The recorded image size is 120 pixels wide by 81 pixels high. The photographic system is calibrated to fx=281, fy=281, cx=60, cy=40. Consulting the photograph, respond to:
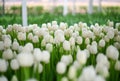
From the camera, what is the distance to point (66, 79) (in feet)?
4.00

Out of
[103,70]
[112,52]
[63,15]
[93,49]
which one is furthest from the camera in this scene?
[63,15]

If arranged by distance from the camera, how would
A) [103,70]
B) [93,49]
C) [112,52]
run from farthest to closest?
[93,49] < [112,52] < [103,70]

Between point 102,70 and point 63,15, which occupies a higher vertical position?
point 102,70

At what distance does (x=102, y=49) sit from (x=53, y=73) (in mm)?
540

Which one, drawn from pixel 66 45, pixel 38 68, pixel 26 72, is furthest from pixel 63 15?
pixel 26 72

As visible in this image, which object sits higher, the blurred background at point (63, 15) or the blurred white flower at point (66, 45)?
the blurred white flower at point (66, 45)

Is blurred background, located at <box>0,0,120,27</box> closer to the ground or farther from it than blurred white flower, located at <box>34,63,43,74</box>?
closer to the ground

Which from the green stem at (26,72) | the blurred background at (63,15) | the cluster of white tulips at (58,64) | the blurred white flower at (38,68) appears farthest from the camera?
the blurred background at (63,15)

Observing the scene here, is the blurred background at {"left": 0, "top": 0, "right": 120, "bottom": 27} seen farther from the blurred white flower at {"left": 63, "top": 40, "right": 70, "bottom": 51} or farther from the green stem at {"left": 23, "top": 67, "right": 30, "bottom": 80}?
the green stem at {"left": 23, "top": 67, "right": 30, "bottom": 80}

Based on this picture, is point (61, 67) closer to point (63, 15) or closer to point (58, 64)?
point (58, 64)

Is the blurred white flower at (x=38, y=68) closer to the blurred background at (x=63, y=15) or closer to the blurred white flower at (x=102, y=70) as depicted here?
the blurred white flower at (x=102, y=70)

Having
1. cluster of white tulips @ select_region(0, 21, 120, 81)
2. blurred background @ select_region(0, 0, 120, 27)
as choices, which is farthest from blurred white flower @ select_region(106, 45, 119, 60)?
blurred background @ select_region(0, 0, 120, 27)

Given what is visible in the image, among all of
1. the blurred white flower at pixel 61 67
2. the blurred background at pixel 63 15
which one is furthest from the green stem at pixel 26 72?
the blurred background at pixel 63 15

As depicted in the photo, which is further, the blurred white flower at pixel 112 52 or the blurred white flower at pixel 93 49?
the blurred white flower at pixel 93 49
